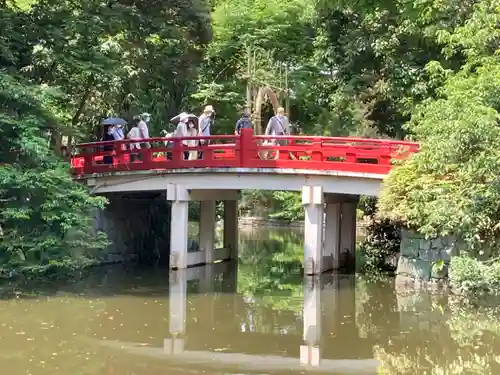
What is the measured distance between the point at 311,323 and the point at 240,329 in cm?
128

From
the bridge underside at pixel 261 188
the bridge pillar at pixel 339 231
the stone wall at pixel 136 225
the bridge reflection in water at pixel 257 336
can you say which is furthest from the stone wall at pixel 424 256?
the stone wall at pixel 136 225

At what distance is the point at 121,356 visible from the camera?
9586mm

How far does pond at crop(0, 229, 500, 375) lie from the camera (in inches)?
366

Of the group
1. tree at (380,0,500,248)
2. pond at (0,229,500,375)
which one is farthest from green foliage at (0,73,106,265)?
tree at (380,0,500,248)

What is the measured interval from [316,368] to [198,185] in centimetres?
969

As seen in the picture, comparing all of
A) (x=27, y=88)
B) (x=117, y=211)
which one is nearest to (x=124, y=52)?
(x=117, y=211)

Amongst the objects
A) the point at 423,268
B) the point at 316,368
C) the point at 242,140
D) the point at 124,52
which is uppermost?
the point at 124,52

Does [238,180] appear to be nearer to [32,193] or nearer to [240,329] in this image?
[32,193]

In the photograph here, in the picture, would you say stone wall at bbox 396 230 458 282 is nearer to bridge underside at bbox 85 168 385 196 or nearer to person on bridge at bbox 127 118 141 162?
bridge underside at bbox 85 168 385 196

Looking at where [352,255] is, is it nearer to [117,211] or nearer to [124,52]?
[117,211]

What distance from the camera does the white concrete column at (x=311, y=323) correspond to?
977cm

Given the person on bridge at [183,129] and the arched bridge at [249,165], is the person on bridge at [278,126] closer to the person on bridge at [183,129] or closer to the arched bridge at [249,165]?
the arched bridge at [249,165]

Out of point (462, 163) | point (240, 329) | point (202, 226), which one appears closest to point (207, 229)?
point (202, 226)

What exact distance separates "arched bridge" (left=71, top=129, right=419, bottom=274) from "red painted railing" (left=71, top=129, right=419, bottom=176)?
22 mm
